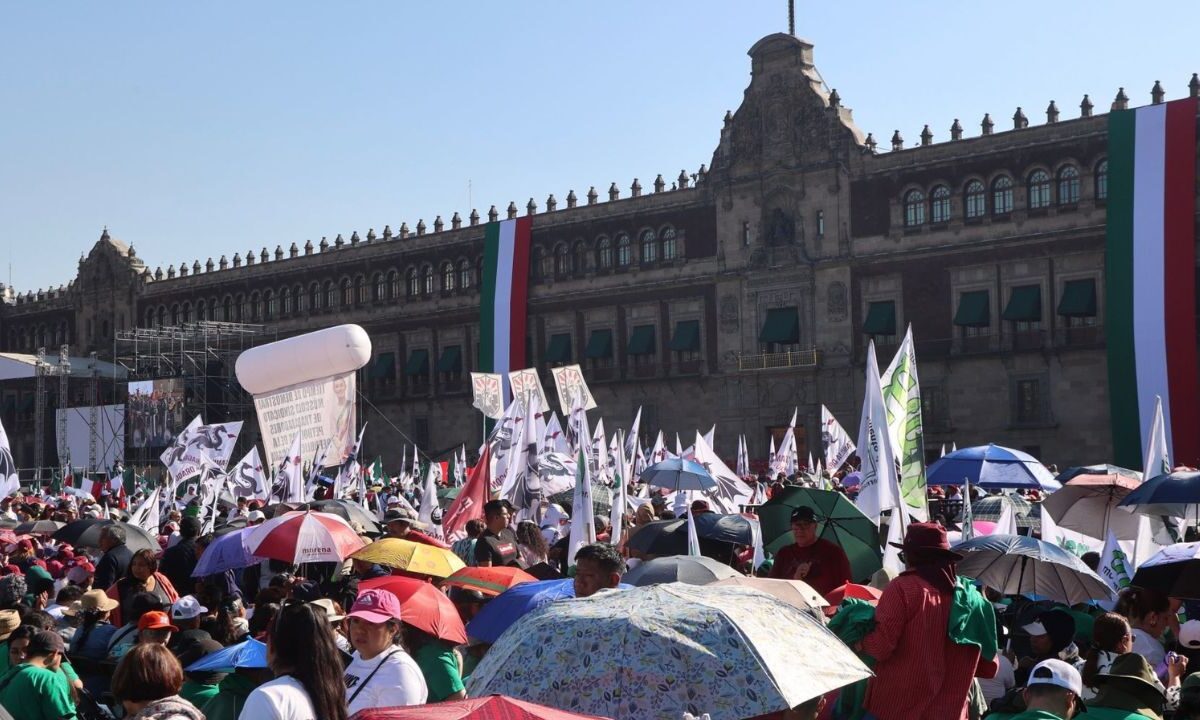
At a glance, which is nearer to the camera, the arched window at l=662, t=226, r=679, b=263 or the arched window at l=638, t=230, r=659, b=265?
the arched window at l=662, t=226, r=679, b=263

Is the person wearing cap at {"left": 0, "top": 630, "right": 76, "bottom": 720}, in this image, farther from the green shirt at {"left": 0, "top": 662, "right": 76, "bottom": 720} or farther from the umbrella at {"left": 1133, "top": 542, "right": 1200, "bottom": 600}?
the umbrella at {"left": 1133, "top": 542, "right": 1200, "bottom": 600}

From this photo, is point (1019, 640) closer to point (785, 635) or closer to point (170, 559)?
point (785, 635)

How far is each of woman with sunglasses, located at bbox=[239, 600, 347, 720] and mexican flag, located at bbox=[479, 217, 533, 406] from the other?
46.1m

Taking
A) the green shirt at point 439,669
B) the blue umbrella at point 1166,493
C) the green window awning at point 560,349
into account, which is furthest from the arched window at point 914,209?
the green shirt at point 439,669

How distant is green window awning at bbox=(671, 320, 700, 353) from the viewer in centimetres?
4716

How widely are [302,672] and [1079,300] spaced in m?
37.0

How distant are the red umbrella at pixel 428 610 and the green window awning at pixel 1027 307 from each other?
35419 mm

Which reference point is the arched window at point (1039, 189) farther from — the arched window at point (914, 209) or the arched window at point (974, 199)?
the arched window at point (914, 209)

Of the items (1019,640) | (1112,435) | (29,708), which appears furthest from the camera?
(1112,435)

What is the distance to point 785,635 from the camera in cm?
526

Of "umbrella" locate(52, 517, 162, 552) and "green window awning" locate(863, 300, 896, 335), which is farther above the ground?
"green window awning" locate(863, 300, 896, 335)

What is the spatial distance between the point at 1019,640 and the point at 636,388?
40.4 m

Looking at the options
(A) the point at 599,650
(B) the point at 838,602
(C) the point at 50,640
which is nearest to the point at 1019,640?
(B) the point at 838,602

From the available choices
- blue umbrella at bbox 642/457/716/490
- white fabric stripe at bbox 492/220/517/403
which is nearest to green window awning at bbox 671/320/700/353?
white fabric stripe at bbox 492/220/517/403
